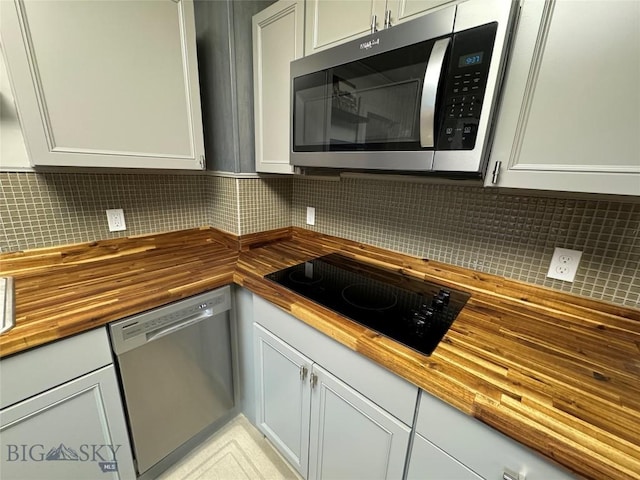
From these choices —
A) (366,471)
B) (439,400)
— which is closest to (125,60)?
(439,400)

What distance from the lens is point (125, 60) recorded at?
106 cm

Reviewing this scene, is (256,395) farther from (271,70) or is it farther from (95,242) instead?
(271,70)

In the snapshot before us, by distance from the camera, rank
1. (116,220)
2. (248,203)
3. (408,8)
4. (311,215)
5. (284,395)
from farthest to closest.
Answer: (311,215) → (248,203) → (116,220) → (284,395) → (408,8)

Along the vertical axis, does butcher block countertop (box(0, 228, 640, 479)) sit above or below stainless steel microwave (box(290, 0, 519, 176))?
below

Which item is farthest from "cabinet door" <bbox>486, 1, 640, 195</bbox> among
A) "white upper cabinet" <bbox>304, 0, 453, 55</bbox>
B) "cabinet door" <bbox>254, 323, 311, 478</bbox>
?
"cabinet door" <bbox>254, 323, 311, 478</bbox>

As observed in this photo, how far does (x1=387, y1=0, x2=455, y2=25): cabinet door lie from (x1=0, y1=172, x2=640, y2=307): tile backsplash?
2.06 ft

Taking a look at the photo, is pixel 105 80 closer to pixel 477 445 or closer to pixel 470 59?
pixel 470 59

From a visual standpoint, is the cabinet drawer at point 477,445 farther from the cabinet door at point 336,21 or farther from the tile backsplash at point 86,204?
the tile backsplash at point 86,204

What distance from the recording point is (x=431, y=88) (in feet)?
2.46

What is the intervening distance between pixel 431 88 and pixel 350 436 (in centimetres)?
115

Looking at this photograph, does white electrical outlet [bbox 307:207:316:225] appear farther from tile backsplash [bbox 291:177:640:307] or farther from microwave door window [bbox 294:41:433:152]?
microwave door window [bbox 294:41:433:152]

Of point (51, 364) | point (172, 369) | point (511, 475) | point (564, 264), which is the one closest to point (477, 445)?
point (511, 475)

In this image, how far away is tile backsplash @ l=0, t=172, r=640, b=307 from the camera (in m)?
0.88

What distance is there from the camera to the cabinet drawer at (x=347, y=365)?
0.75m
